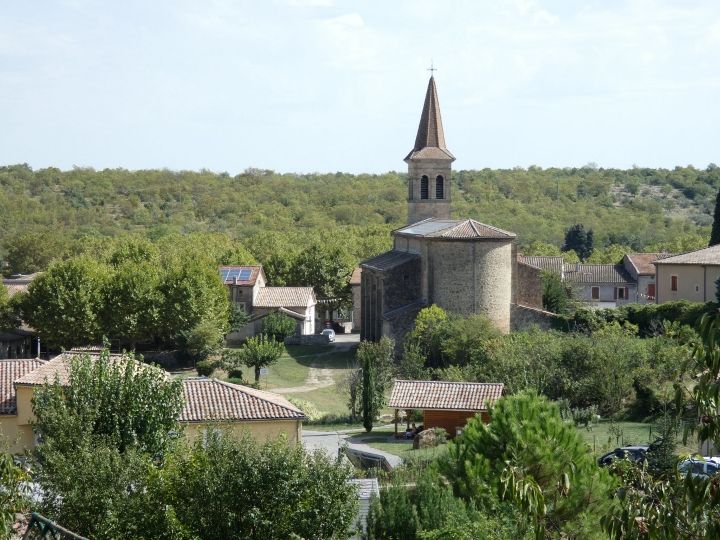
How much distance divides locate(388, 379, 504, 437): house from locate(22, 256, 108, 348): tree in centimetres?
2294

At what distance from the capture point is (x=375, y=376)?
40.0m

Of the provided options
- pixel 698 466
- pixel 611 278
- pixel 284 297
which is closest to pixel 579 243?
pixel 611 278

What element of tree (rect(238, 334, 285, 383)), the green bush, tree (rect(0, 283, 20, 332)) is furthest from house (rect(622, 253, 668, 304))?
tree (rect(0, 283, 20, 332))

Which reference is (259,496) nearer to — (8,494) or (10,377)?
(8,494)

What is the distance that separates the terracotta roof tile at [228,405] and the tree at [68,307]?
26.3 meters

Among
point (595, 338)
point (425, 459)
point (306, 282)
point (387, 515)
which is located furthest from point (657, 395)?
point (306, 282)

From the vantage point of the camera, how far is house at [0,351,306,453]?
26.3 metres

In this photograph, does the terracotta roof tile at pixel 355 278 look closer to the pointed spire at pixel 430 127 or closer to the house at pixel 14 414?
the pointed spire at pixel 430 127

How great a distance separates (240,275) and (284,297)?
3.15m

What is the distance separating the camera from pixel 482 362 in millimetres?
43906

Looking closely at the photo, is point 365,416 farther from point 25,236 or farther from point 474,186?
point 474,186

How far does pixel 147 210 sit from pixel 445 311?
3953 inches

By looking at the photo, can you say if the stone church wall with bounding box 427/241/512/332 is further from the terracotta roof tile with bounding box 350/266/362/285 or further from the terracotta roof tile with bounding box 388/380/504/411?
the terracotta roof tile with bounding box 350/266/362/285

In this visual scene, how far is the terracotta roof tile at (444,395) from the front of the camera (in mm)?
34125
